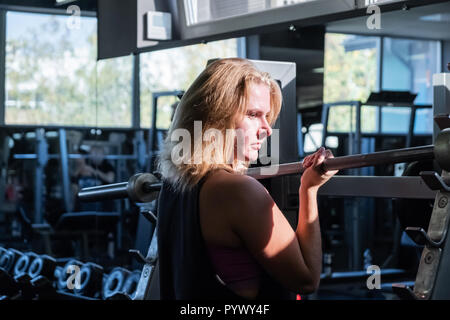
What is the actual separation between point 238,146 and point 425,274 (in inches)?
22.1

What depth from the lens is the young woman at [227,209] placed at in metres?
1.31

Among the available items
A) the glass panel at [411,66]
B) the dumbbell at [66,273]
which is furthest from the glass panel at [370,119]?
the dumbbell at [66,273]

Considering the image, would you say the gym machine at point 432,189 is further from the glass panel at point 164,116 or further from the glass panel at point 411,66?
the glass panel at point 411,66

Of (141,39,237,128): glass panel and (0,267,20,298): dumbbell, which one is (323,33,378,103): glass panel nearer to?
(141,39,237,128): glass panel

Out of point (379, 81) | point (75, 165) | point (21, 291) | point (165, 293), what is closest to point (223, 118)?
point (165, 293)

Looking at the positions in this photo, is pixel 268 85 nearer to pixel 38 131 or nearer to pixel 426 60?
pixel 38 131

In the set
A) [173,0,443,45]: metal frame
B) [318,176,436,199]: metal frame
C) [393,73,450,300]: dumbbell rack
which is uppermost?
[173,0,443,45]: metal frame

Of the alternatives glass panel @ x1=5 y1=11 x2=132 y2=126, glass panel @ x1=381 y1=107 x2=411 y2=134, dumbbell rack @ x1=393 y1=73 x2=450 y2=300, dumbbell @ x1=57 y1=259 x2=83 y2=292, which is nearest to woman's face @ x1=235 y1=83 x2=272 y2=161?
dumbbell rack @ x1=393 y1=73 x2=450 y2=300

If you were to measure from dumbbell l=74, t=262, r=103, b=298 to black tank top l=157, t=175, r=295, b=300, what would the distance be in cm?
375

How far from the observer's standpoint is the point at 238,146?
1405mm

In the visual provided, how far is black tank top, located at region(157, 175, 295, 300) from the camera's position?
133cm

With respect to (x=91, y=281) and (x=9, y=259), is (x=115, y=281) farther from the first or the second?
(x=9, y=259)

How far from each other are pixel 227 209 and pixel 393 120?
949 centimetres

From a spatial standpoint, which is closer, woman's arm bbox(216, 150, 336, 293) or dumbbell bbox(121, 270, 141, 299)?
woman's arm bbox(216, 150, 336, 293)
